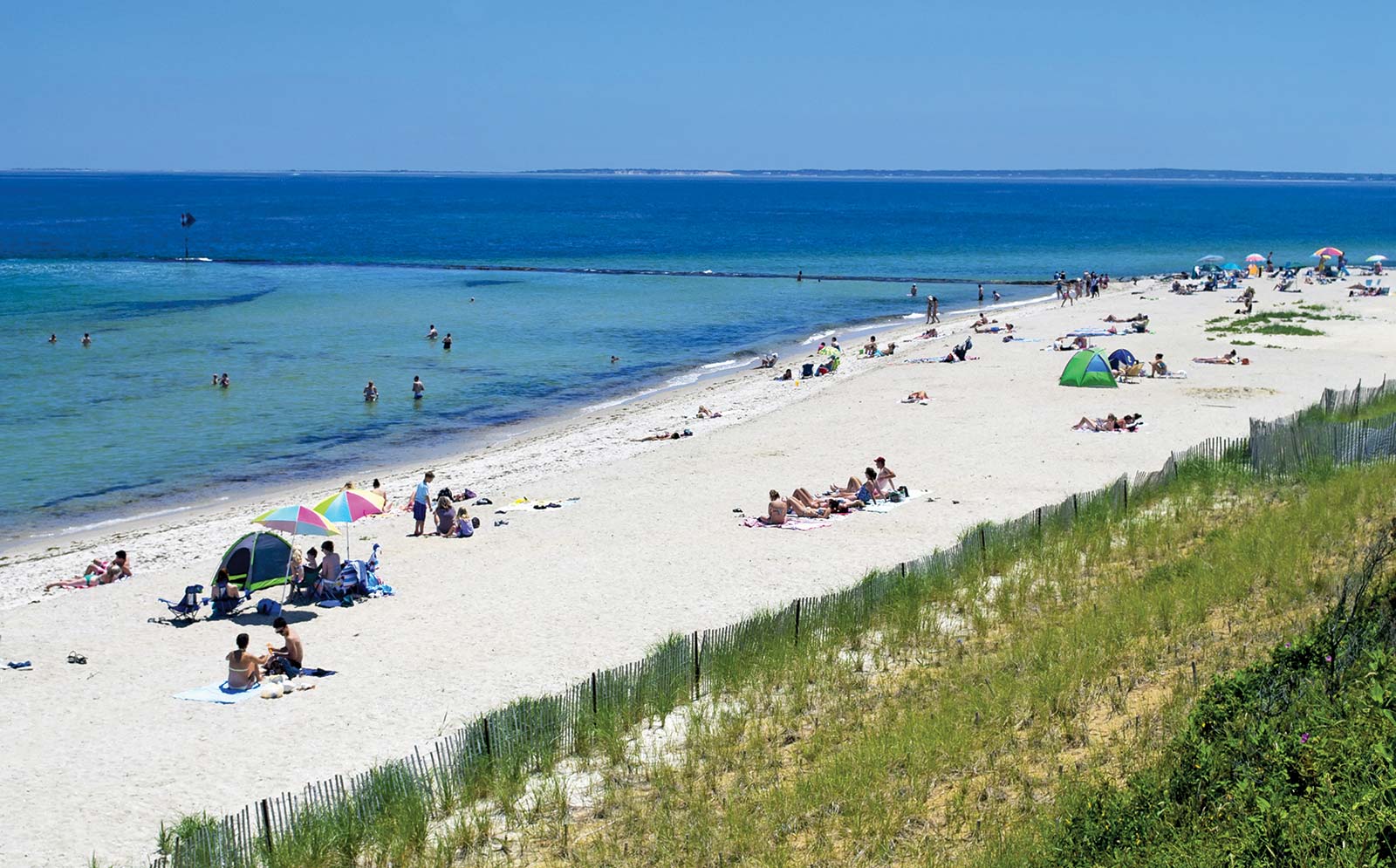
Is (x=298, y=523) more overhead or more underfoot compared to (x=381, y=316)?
more underfoot

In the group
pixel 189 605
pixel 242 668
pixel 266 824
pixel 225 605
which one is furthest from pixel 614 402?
pixel 266 824

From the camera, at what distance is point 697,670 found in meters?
12.1

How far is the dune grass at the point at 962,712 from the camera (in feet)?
29.0

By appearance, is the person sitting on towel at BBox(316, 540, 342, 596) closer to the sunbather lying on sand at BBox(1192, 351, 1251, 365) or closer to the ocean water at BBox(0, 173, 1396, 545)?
the ocean water at BBox(0, 173, 1396, 545)

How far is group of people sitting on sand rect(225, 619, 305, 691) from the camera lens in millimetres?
14117

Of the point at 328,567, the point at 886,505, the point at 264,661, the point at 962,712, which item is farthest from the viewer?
the point at 886,505

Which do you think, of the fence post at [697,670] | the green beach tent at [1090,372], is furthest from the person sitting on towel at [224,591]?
the green beach tent at [1090,372]

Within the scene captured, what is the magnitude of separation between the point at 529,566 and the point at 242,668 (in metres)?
5.56

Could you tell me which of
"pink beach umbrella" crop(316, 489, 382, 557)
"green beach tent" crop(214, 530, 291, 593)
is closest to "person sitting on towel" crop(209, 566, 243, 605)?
"green beach tent" crop(214, 530, 291, 593)

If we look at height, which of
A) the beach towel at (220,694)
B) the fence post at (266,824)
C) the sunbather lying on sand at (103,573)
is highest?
the fence post at (266,824)

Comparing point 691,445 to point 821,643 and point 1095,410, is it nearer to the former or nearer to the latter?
point 1095,410

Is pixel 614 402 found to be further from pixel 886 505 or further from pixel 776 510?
pixel 776 510

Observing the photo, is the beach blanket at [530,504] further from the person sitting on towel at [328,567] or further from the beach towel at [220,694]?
the beach towel at [220,694]

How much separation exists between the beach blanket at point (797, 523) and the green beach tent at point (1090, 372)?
14.4 m
